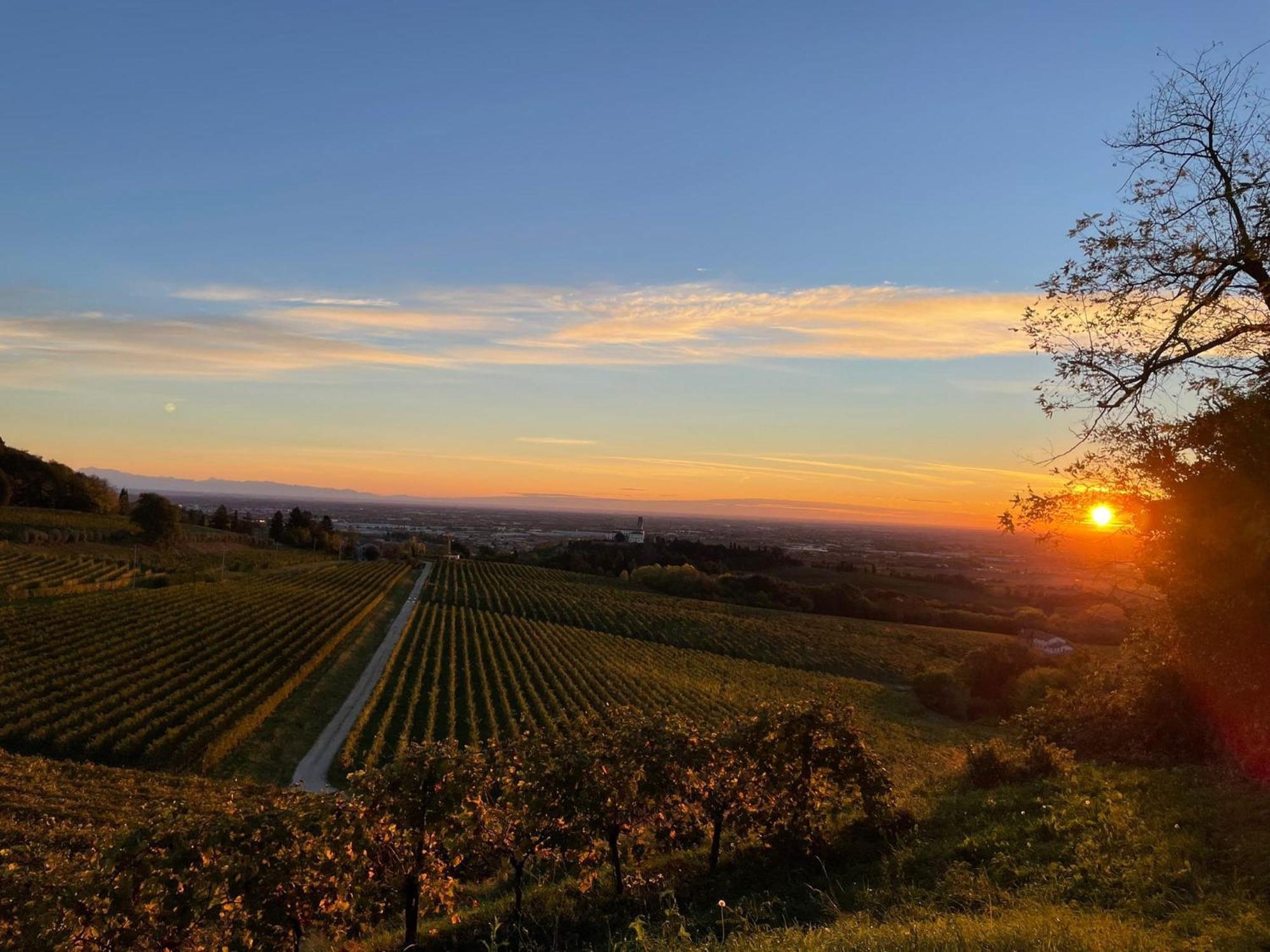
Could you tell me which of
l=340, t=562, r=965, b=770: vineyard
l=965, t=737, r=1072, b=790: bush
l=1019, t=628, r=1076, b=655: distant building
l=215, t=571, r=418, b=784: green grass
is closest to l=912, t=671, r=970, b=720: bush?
l=340, t=562, r=965, b=770: vineyard

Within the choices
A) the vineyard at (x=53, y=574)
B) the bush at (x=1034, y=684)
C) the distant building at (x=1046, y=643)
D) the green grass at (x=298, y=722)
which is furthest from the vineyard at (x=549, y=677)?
the vineyard at (x=53, y=574)

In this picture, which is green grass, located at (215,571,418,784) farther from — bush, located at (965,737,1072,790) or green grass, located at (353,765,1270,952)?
bush, located at (965,737,1072,790)

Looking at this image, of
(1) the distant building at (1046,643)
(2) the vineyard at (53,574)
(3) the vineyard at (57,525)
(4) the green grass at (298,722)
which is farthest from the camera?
(3) the vineyard at (57,525)

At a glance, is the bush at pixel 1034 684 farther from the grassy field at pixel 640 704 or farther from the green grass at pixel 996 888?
the green grass at pixel 996 888

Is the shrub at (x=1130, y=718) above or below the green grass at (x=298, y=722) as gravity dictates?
above

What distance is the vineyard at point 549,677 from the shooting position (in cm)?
3406

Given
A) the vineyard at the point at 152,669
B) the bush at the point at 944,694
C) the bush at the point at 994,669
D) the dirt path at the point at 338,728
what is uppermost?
the vineyard at the point at 152,669

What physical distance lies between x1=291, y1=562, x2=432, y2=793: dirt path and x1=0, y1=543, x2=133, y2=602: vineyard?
22.5 m

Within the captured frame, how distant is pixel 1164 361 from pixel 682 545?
156435 mm

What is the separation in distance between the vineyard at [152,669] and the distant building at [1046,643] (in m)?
63.7

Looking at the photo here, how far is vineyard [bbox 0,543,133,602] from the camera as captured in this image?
Result: 4712 cm

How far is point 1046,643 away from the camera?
7444 centimetres

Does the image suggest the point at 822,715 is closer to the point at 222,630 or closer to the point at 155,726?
the point at 155,726

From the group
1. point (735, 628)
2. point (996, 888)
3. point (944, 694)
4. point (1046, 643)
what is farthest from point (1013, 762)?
point (735, 628)
